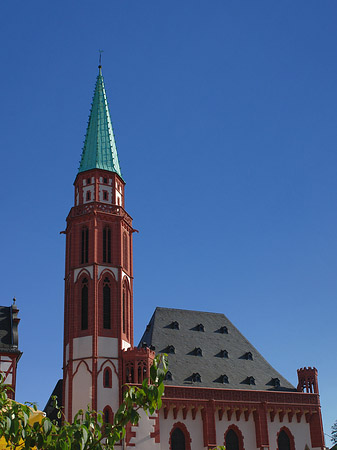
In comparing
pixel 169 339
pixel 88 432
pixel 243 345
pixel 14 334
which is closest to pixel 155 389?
pixel 88 432

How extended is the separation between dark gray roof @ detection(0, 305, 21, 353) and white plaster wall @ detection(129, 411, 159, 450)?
10.0m

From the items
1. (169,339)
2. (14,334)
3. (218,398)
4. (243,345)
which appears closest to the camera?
(14,334)

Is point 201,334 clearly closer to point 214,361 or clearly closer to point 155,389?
point 214,361

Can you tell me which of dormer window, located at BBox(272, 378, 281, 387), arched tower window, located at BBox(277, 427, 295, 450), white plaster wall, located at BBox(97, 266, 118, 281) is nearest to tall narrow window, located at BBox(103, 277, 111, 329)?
white plaster wall, located at BBox(97, 266, 118, 281)

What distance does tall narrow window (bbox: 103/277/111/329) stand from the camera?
47.5 meters

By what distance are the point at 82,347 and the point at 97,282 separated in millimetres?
5084

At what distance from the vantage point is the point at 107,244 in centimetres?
5012

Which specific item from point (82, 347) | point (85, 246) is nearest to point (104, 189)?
point (85, 246)

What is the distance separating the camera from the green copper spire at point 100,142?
5381 centimetres

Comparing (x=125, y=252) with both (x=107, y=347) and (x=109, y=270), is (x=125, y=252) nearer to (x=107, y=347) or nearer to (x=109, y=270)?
(x=109, y=270)

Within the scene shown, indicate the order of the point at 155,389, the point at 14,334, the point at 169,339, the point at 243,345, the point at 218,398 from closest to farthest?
1. the point at 155,389
2. the point at 14,334
3. the point at 218,398
4. the point at 169,339
5. the point at 243,345

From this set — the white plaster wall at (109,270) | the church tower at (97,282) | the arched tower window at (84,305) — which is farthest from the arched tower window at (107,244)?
the arched tower window at (84,305)

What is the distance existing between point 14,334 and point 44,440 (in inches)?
1260

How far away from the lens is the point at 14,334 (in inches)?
1706
